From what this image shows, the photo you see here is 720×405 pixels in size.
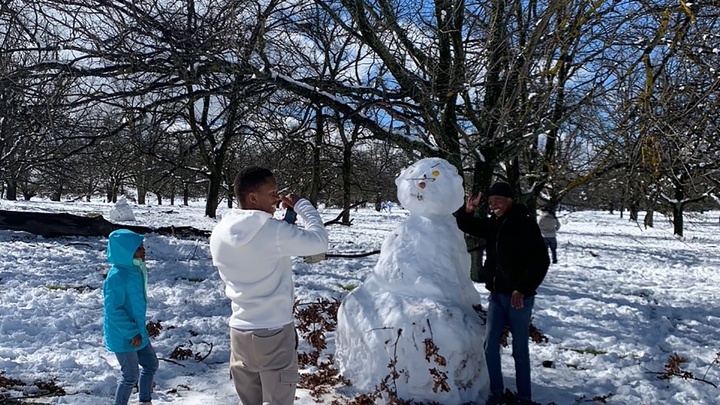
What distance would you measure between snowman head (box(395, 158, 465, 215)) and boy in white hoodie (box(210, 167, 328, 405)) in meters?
1.61

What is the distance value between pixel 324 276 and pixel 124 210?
423 inches

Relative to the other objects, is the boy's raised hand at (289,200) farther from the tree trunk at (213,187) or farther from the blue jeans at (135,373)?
the tree trunk at (213,187)

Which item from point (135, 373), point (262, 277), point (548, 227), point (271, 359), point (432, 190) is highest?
point (432, 190)

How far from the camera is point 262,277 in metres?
2.59

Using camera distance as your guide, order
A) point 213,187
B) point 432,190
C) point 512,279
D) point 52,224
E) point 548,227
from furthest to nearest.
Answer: point 213,187, point 548,227, point 52,224, point 432,190, point 512,279

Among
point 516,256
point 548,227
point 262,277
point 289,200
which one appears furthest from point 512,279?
point 548,227

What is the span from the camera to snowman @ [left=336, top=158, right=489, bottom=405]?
11.9ft

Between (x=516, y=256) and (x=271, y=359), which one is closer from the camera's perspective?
(x=271, y=359)

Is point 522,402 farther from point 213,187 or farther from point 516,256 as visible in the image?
point 213,187

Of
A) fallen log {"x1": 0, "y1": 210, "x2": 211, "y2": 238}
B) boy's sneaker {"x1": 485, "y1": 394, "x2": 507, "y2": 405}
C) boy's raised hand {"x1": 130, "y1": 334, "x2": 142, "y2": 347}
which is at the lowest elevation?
boy's sneaker {"x1": 485, "y1": 394, "x2": 507, "y2": 405}

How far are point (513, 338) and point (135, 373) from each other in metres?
2.62

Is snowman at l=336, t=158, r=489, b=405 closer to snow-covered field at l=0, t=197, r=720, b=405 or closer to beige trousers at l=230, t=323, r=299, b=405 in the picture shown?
snow-covered field at l=0, t=197, r=720, b=405

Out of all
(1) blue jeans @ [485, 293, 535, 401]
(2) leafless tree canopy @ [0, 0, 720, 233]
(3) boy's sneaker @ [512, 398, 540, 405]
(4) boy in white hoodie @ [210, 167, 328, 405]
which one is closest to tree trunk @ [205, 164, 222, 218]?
A: (2) leafless tree canopy @ [0, 0, 720, 233]

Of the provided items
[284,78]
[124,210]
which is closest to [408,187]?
[284,78]
